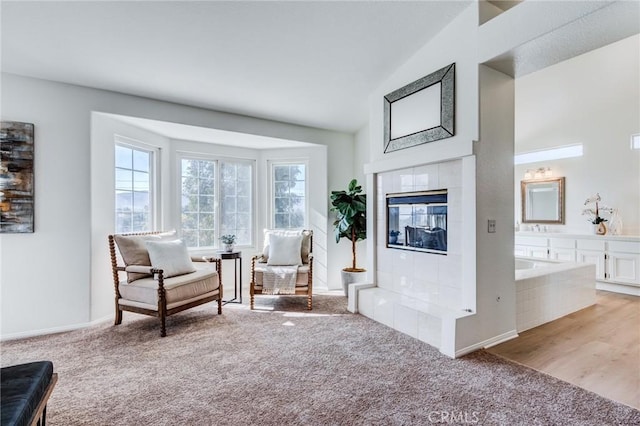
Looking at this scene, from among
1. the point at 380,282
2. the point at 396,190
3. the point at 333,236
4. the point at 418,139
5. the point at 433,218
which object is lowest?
the point at 380,282

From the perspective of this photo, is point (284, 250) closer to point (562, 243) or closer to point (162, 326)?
point (162, 326)

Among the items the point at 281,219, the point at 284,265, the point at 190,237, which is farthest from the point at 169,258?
the point at 281,219

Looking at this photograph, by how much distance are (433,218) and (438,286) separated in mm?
661

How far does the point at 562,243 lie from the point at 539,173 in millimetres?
1318

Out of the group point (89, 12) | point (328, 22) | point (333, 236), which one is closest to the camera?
point (89, 12)

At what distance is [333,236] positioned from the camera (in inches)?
187

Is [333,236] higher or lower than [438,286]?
higher

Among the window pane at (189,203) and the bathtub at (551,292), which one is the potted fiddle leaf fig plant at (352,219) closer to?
the bathtub at (551,292)

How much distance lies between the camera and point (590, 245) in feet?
15.0

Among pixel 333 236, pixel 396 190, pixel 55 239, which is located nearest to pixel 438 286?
pixel 396 190

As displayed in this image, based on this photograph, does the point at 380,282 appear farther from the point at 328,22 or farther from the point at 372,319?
the point at 328,22

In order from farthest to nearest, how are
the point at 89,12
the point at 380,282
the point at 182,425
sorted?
the point at 380,282, the point at 89,12, the point at 182,425

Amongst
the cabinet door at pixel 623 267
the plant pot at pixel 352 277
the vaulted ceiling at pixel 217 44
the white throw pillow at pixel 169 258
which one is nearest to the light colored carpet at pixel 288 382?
the white throw pillow at pixel 169 258

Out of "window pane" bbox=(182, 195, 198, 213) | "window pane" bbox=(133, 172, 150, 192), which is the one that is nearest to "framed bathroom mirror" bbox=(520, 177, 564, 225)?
"window pane" bbox=(182, 195, 198, 213)
